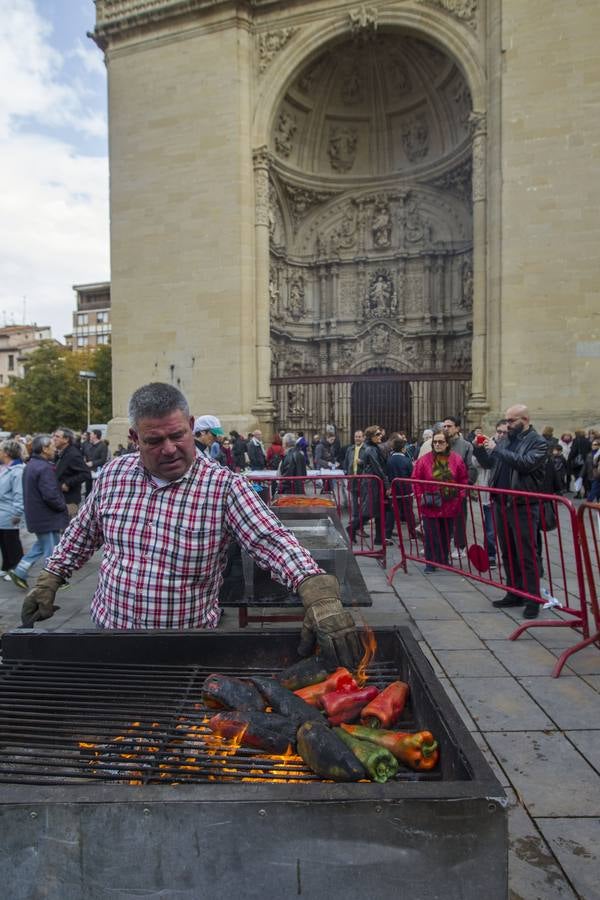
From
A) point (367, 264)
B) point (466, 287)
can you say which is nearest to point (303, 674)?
point (466, 287)

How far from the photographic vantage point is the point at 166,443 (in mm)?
2414

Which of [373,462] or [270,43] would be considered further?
[270,43]

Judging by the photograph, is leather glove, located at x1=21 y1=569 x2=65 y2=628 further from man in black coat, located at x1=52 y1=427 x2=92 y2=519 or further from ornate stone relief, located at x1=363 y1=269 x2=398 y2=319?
ornate stone relief, located at x1=363 y1=269 x2=398 y2=319

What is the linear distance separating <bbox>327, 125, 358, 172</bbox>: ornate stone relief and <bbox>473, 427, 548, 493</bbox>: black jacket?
59.8 feet

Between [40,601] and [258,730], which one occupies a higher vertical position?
[40,601]

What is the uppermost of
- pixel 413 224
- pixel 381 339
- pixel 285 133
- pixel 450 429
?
pixel 285 133

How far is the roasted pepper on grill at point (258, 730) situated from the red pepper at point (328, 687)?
6.5 inches

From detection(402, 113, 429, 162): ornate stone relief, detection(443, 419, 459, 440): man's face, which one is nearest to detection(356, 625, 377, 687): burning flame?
detection(443, 419, 459, 440): man's face

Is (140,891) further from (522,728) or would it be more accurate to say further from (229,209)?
(229,209)

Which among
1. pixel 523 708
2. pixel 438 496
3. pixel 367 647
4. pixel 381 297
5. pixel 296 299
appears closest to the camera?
pixel 367 647

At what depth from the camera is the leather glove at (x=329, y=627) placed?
2092mm

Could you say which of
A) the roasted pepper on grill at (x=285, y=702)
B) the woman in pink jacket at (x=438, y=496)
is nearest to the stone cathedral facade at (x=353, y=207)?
the woman in pink jacket at (x=438, y=496)

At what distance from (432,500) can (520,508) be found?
52.1 inches

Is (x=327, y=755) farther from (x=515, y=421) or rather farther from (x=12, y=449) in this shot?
(x=12, y=449)
